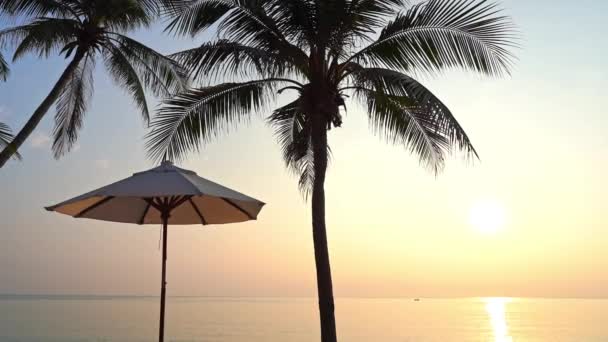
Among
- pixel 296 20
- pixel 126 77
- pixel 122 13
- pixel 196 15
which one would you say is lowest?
pixel 296 20

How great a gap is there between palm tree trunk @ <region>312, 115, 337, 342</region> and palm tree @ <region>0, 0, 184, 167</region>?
17.0ft

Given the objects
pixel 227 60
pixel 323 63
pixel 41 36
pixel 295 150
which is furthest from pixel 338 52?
pixel 41 36

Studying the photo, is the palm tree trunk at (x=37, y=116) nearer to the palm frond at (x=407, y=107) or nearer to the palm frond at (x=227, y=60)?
the palm frond at (x=227, y=60)

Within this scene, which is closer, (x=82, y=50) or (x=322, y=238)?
(x=322, y=238)

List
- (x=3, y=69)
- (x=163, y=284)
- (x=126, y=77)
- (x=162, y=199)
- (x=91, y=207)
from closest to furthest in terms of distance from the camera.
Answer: (x=163, y=284) → (x=91, y=207) → (x=162, y=199) → (x=3, y=69) → (x=126, y=77)

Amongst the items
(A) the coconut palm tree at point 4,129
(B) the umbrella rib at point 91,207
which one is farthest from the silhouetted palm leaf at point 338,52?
(A) the coconut palm tree at point 4,129

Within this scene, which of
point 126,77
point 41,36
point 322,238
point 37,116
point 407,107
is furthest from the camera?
point 126,77

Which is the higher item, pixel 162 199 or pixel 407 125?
pixel 407 125

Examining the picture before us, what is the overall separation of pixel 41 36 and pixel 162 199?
15.9ft

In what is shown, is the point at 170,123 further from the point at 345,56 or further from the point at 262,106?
the point at 345,56

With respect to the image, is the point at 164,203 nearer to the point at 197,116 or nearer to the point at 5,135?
the point at 197,116

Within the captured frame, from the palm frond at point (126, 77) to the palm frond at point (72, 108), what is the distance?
631 mm

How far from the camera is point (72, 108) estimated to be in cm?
1516

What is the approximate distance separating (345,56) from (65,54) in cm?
590
